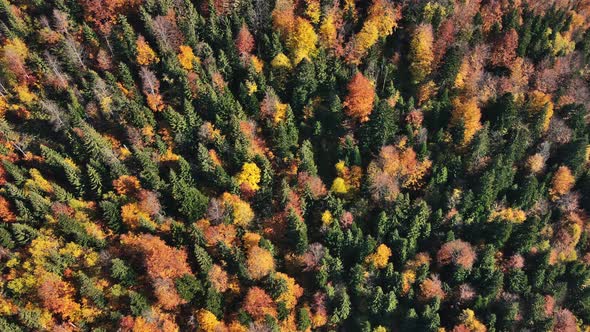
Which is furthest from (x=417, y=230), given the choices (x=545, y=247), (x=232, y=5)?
(x=232, y=5)

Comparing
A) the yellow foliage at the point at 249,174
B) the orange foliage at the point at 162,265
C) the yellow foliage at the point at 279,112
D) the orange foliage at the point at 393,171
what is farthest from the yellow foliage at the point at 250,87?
the orange foliage at the point at 162,265

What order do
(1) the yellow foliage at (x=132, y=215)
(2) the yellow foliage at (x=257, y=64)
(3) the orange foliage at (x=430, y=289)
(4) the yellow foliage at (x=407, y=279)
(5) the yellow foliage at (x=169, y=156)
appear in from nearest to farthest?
(1) the yellow foliage at (x=132, y=215) < (4) the yellow foliage at (x=407, y=279) < (3) the orange foliage at (x=430, y=289) < (5) the yellow foliage at (x=169, y=156) < (2) the yellow foliage at (x=257, y=64)

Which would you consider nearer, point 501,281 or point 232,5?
point 501,281

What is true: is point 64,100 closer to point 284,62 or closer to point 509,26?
point 284,62

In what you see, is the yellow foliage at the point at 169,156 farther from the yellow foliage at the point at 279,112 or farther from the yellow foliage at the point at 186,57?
the yellow foliage at the point at 279,112

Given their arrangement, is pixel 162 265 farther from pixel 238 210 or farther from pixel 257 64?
pixel 257 64

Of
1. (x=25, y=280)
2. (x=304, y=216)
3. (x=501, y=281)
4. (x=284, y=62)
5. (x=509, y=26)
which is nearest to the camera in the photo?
(x=25, y=280)
